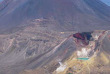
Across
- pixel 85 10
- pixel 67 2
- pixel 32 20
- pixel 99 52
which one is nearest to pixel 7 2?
pixel 32 20

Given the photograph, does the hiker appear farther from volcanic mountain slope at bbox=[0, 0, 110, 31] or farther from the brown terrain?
volcanic mountain slope at bbox=[0, 0, 110, 31]

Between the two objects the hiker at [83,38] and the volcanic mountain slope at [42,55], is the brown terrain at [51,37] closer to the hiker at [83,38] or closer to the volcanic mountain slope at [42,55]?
the volcanic mountain slope at [42,55]

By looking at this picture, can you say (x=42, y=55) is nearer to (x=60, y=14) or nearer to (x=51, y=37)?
(x=51, y=37)

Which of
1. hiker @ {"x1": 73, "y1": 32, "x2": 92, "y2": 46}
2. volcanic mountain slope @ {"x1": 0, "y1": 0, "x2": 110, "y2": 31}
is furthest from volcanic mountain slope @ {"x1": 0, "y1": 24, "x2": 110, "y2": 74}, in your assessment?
volcanic mountain slope @ {"x1": 0, "y1": 0, "x2": 110, "y2": 31}

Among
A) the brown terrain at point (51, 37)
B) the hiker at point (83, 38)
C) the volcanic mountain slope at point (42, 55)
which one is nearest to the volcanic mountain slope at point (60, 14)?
the brown terrain at point (51, 37)

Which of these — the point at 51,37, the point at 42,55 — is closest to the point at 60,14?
the point at 51,37
